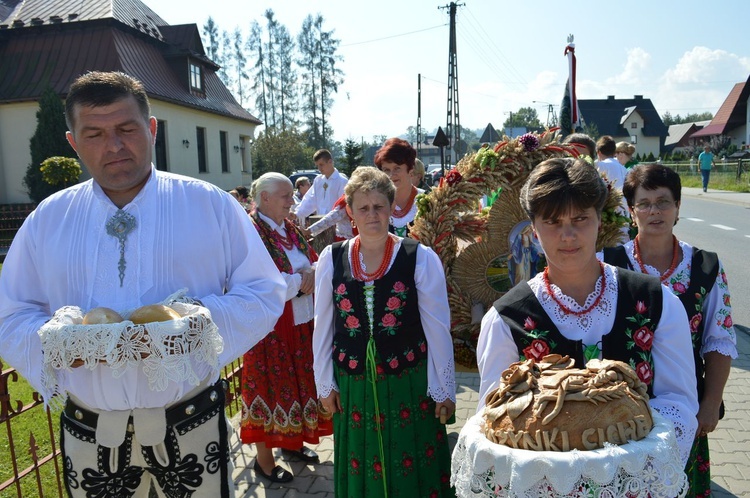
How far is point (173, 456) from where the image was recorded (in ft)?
6.64

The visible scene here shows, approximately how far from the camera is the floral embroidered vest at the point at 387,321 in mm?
2939

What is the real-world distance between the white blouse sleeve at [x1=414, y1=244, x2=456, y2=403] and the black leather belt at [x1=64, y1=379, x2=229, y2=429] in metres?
1.23

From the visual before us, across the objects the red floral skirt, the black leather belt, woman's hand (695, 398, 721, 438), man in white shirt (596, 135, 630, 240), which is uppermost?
man in white shirt (596, 135, 630, 240)

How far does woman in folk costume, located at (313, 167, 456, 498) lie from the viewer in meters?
2.93

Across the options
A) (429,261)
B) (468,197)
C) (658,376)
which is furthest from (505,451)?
(468,197)

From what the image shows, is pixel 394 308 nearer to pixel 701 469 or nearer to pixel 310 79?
pixel 701 469

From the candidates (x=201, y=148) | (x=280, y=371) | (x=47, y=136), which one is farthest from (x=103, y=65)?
(x=280, y=371)

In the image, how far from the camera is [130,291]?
80.1 inches

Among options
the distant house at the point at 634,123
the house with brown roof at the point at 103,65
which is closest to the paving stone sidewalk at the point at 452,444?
the house with brown roof at the point at 103,65

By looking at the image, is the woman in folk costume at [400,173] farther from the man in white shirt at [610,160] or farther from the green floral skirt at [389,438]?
the man in white shirt at [610,160]

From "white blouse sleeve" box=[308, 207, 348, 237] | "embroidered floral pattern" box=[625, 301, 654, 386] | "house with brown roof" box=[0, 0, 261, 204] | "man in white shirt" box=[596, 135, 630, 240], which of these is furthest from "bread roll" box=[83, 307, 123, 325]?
"house with brown roof" box=[0, 0, 261, 204]

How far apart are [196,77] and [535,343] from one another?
2699 cm

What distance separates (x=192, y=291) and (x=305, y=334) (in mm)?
2072

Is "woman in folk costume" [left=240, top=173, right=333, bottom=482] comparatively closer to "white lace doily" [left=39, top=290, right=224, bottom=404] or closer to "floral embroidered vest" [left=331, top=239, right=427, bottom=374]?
"floral embroidered vest" [left=331, top=239, right=427, bottom=374]
